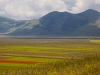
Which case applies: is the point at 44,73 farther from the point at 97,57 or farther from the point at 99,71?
the point at 97,57

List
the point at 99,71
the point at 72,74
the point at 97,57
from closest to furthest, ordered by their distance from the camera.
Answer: the point at 72,74, the point at 99,71, the point at 97,57

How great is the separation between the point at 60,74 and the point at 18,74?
7.77 metres

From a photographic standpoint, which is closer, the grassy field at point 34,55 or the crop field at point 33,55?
the grassy field at point 34,55

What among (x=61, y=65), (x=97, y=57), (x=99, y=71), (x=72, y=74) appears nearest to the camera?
(x=72, y=74)

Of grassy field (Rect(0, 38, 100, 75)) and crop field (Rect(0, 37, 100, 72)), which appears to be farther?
crop field (Rect(0, 37, 100, 72))

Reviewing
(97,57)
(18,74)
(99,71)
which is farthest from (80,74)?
(97,57)

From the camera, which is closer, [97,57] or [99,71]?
[99,71]

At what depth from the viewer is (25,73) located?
4231 cm

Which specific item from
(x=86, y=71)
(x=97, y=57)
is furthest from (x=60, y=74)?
(x=97, y=57)

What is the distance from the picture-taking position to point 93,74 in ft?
127

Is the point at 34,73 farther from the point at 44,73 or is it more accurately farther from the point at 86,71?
the point at 86,71

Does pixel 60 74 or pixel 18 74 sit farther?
pixel 18 74

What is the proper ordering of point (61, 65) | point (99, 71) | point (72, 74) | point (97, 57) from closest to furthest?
point (72, 74), point (99, 71), point (61, 65), point (97, 57)

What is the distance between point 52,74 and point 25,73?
5.78m
